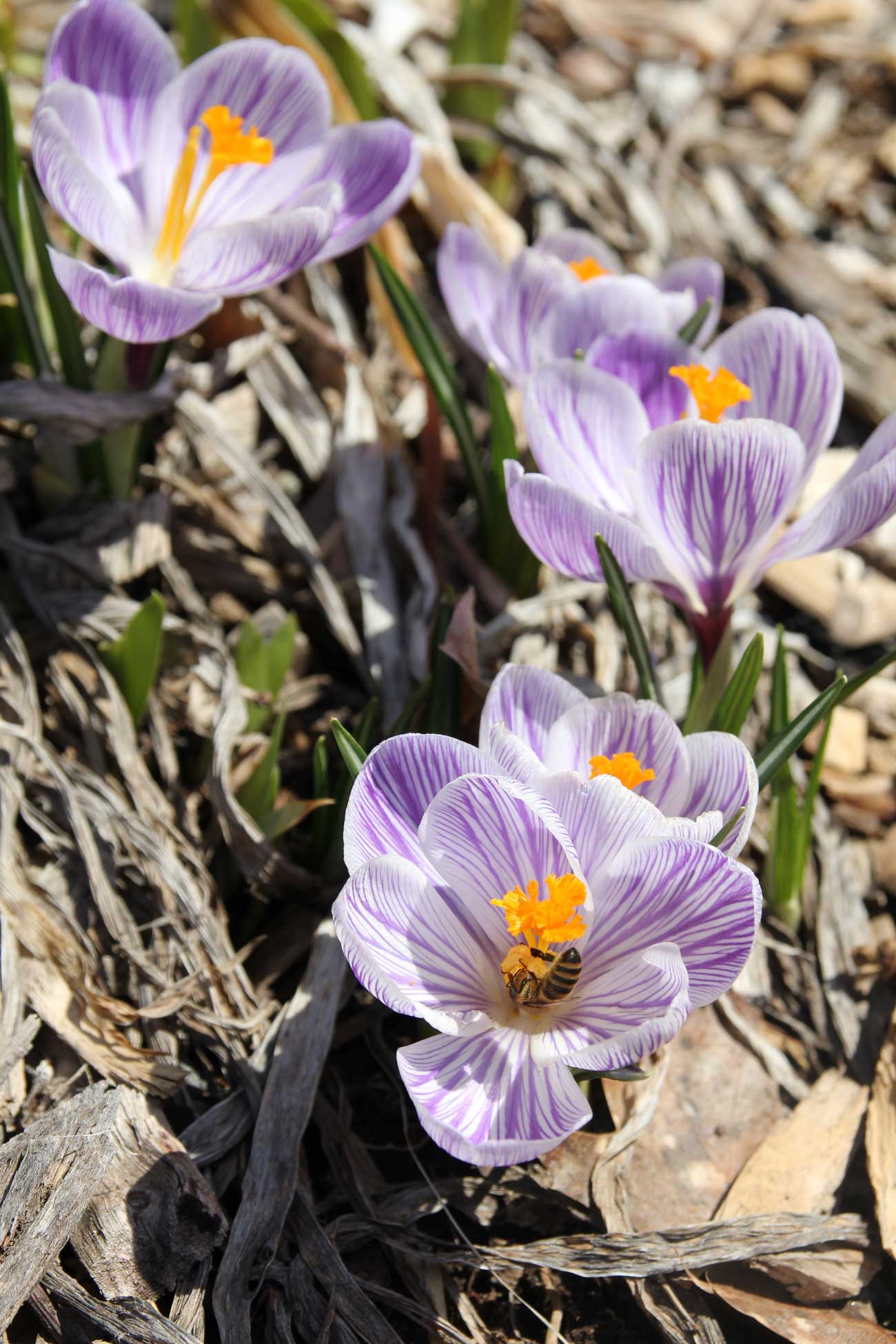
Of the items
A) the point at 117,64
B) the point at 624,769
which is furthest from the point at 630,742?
the point at 117,64

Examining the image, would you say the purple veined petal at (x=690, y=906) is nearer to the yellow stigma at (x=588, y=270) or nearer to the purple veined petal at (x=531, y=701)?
the purple veined petal at (x=531, y=701)

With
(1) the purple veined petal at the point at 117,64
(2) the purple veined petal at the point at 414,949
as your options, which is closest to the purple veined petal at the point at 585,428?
(2) the purple veined petal at the point at 414,949

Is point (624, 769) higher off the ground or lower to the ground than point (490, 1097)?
higher

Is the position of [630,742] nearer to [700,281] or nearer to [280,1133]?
[280,1133]

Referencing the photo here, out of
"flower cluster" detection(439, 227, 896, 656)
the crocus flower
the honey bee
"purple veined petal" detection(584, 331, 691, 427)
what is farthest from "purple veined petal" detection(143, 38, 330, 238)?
the honey bee

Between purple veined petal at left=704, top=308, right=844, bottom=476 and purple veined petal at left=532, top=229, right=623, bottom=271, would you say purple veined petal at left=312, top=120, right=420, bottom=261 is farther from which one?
purple veined petal at left=704, top=308, right=844, bottom=476

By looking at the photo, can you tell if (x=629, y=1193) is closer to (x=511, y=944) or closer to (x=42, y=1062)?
(x=511, y=944)

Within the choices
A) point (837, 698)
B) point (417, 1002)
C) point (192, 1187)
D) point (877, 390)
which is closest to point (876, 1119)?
point (837, 698)
